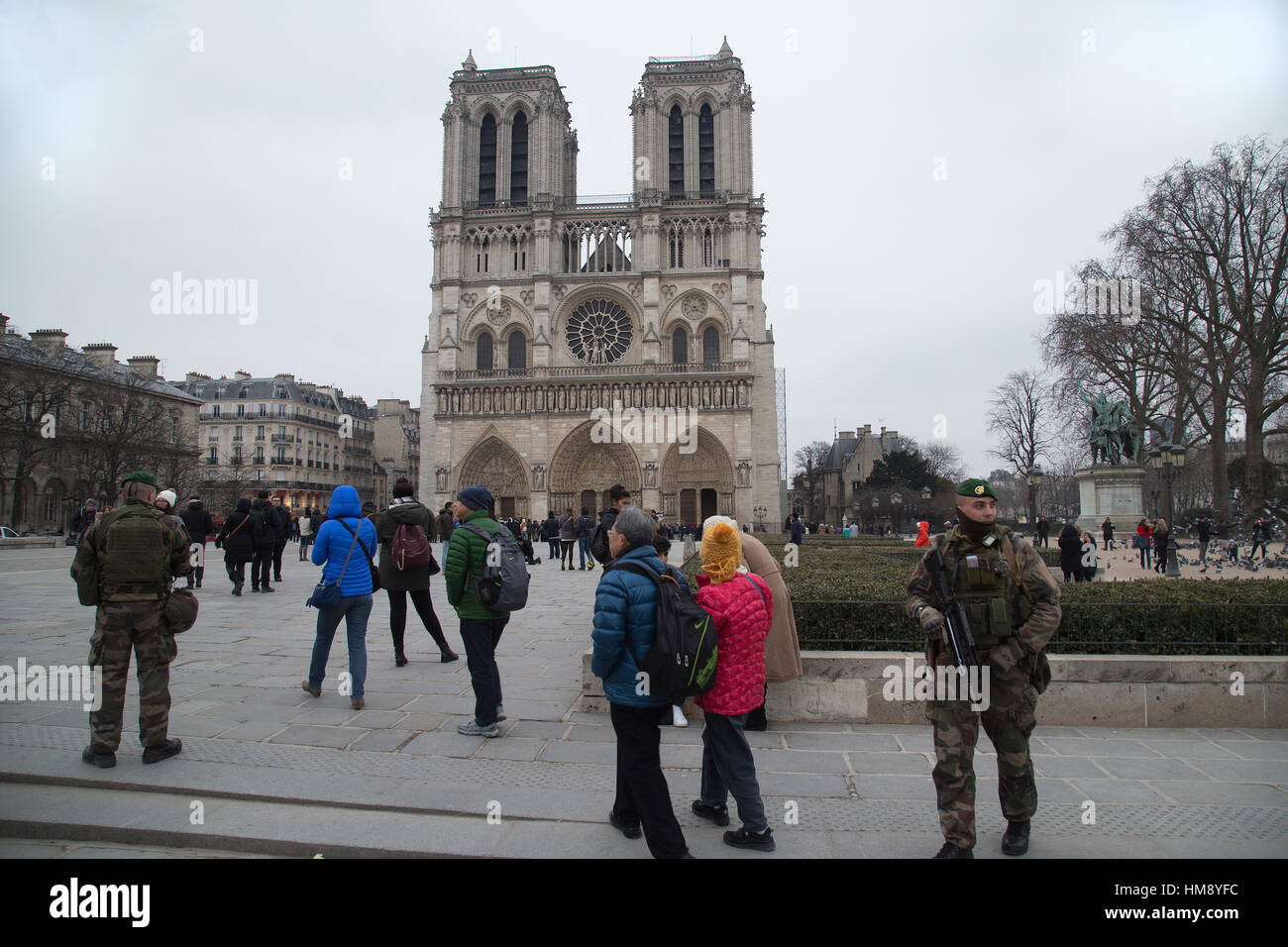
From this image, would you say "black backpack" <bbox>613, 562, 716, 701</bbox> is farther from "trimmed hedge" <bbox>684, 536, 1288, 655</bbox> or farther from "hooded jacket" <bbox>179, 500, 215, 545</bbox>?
"hooded jacket" <bbox>179, 500, 215, 545</bbox>

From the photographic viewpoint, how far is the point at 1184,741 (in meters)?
4.59

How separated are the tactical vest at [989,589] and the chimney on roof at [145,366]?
4662 centimetres

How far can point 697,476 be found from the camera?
123ft

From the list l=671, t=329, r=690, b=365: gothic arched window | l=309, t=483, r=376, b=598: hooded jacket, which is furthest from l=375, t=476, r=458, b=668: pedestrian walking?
l=671, t=329, r=690, b=365: gothic arched window

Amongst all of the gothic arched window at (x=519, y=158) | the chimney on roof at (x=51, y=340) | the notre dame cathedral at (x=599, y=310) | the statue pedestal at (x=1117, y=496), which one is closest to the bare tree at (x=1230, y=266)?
the statue pedestal at (x=1117, y=496)

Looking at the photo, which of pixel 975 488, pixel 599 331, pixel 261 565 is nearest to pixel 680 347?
pixel 599 331

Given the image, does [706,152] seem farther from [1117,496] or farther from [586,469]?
[1117,496]

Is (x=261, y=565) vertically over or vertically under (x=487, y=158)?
under

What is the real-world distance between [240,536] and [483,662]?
844 cm

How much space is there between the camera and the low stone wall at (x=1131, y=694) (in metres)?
4.89

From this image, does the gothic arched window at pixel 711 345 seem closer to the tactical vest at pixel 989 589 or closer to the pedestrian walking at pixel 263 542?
the pedestrian walking at pixel 263 542
